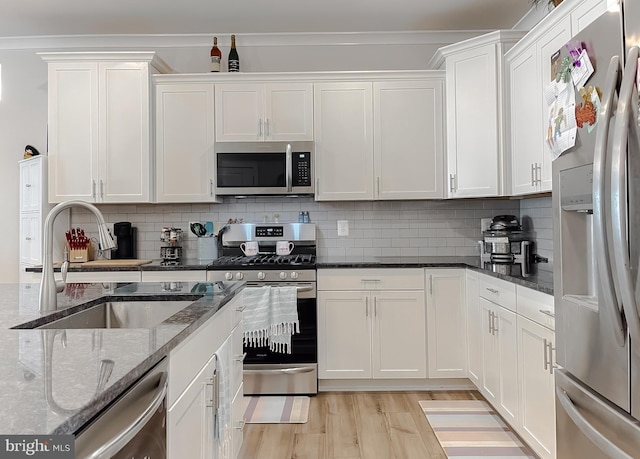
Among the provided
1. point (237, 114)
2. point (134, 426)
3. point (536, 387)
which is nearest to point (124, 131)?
point (237, 114)

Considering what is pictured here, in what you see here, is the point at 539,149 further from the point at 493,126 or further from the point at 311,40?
the point at 311,40

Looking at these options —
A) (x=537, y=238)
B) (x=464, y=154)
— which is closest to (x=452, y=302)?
(x=537, y=238)

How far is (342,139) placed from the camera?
358 cm

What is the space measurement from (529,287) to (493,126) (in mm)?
1362

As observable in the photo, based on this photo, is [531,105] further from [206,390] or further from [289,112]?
[206,390]

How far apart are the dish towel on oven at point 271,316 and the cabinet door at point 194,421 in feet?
5.09

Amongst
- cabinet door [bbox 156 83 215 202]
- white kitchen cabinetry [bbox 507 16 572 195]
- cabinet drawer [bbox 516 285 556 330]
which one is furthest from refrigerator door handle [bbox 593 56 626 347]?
cabinet door [bbox 156 83 215 202]

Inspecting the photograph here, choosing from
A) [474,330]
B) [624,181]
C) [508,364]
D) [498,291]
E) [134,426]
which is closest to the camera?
[134,426]

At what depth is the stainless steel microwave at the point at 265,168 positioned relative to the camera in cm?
354

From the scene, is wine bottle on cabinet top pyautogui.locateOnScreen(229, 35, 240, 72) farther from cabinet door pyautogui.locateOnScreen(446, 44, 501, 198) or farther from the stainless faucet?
the stainless faucet

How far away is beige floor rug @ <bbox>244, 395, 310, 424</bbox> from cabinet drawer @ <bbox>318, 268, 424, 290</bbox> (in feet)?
2.60

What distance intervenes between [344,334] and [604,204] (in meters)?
2.31

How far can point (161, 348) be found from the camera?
106 cm

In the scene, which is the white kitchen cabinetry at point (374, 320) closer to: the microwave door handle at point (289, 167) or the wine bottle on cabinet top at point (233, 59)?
the microwave door handle at point (289, 167)
